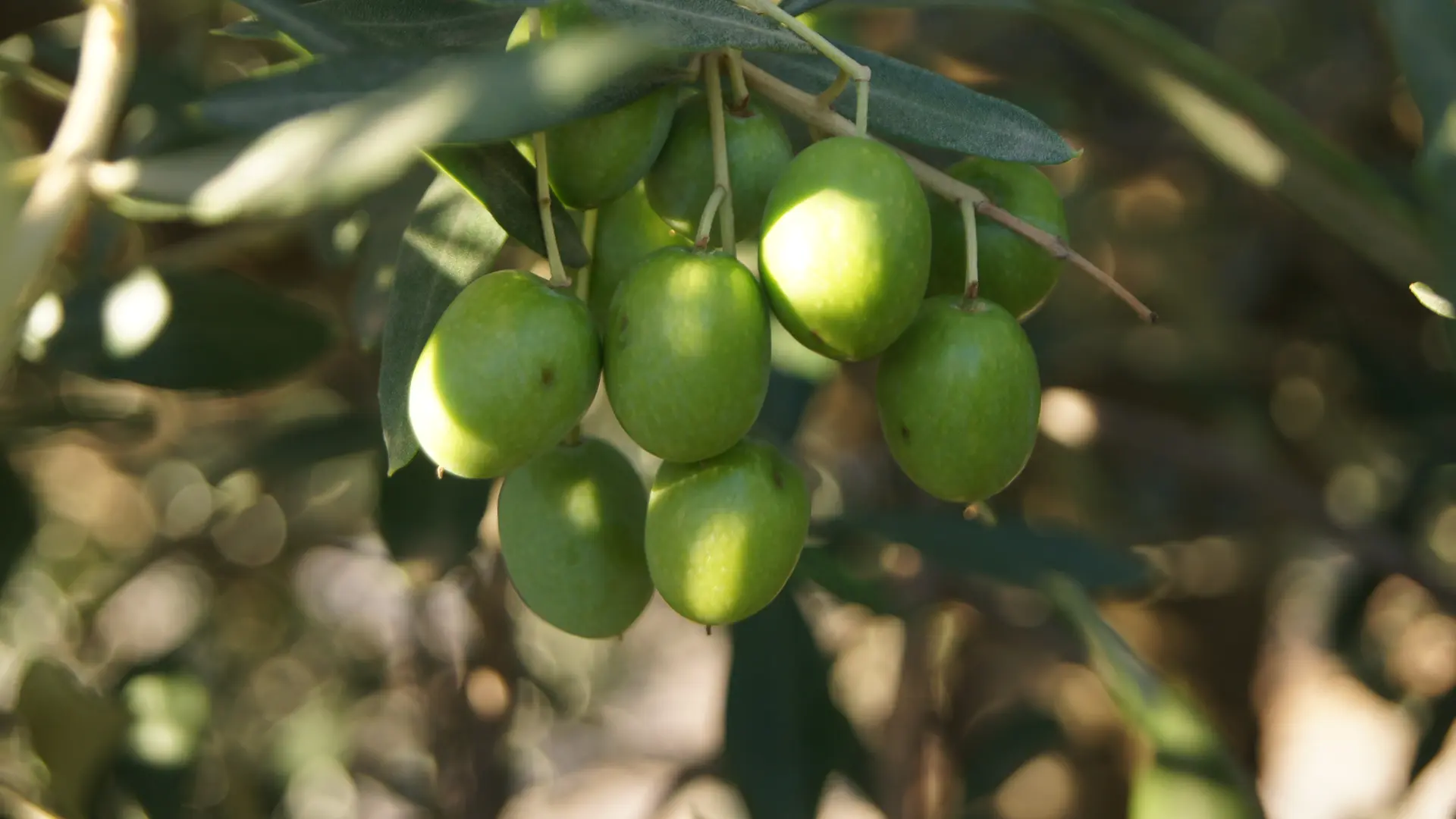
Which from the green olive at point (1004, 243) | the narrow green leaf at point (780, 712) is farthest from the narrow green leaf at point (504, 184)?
the narrow green leaf at point (780, 712)

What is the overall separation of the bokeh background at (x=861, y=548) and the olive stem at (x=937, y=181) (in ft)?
0.72

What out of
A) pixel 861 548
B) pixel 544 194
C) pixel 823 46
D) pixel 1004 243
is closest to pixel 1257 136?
pixel 1004 243

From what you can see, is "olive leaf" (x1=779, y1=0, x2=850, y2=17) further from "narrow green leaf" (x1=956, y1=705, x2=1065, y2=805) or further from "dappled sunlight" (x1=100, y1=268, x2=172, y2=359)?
"narrow green leaf" (x1=956, y1=705, x2=1065, y2=805)

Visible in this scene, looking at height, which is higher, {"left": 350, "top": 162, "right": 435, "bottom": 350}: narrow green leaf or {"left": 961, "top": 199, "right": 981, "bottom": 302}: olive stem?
{"left": 961, "top": 199, "right": 981, "bottom": 302}: olive stem

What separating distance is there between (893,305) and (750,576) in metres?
0.15

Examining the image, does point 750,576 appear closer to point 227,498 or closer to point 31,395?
point 31,395

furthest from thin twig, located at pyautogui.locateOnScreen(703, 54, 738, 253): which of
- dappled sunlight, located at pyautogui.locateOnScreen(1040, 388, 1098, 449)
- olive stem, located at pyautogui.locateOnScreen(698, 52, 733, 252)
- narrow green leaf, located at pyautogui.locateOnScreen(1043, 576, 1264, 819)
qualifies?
dappled sunlight, located at pyautogui.locateOnScreen(1040, 388, 1098, 449)

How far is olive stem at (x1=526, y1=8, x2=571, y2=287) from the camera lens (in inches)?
22.3

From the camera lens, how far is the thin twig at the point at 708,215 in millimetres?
582

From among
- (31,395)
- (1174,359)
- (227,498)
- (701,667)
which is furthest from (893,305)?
(701,667)

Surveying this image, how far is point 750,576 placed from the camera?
597 millimetres

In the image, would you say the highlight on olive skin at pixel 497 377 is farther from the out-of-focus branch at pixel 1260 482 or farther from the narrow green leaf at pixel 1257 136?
the out-of-focus branch at pixel 1260 482

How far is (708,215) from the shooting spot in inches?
23.1

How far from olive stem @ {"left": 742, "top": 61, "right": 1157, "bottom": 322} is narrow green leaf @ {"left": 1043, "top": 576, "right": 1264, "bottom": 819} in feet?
1.10
